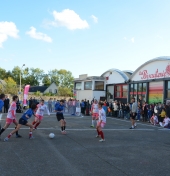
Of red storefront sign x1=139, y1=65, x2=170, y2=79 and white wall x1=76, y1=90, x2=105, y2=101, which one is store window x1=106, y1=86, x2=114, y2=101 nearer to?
white wall x1=76, y1=90, x2=105, y2=101

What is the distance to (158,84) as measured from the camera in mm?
27609

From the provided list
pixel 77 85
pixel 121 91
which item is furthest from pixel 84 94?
pixel 121 91

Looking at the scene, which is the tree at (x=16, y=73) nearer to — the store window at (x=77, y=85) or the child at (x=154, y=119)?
the store window at (x=77, y=85)

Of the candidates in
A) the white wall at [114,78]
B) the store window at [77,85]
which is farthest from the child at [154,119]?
the store window at [77,85]

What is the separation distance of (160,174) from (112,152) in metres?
2.63

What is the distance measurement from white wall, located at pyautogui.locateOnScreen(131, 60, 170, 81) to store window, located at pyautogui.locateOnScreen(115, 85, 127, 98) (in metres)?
2.83

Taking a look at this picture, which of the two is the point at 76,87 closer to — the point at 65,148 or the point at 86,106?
the point at 86,106

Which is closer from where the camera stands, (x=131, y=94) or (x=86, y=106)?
(x=86, y=106)

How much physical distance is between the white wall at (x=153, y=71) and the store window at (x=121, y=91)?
2834mm

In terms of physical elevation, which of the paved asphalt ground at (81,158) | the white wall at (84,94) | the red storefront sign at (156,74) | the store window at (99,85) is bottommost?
the paved asphalt ground at (81,158)

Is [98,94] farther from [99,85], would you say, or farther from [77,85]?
[77,85]

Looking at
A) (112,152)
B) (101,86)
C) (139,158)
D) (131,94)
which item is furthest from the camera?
(101,86)

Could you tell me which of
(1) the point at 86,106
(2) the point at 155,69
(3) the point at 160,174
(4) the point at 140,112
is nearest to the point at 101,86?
(1) the point at 86,106

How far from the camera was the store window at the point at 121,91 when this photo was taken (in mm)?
34150
